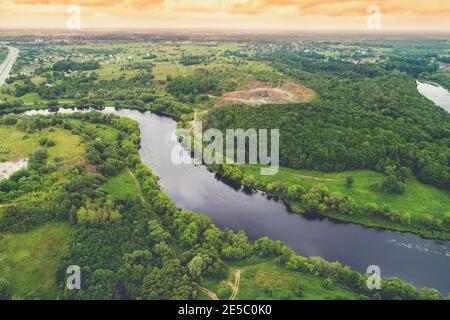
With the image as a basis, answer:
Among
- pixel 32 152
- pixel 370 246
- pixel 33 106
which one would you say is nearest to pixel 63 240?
pixel 32 152

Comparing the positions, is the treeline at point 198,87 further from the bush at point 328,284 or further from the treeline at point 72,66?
the bush at point 328,284

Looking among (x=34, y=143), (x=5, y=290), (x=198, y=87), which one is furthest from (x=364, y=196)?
(x=198, y=87)

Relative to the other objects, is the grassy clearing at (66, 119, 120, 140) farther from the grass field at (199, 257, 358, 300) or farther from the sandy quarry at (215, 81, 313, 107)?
the grass field at (199, 257, 358, 300)

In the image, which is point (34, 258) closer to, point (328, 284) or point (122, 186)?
point (122, 186)

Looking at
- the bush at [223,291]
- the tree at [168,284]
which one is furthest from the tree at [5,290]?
the bush at [223,291]

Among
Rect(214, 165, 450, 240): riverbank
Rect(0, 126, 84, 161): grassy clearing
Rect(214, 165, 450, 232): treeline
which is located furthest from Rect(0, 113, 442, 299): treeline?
Rect(0, 126, 84, 161): grassy clearing
